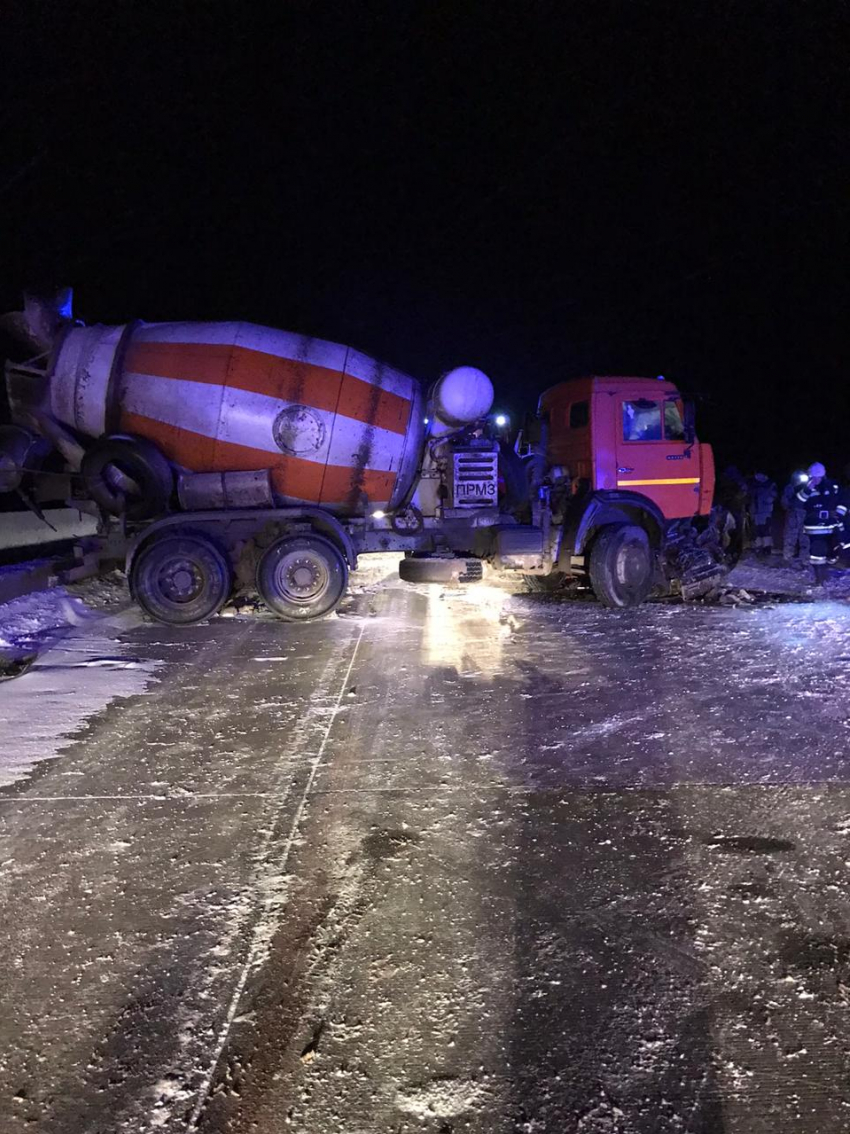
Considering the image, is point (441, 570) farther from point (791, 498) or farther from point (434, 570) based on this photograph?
point (791, 498)

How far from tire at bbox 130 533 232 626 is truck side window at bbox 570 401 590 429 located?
4847 millimetres

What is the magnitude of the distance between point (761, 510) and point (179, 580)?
11.1 m

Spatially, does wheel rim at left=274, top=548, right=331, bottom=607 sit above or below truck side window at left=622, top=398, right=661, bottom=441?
below

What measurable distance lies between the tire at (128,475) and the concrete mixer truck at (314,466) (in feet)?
0.07

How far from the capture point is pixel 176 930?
2725mm

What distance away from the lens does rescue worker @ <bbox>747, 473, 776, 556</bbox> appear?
1348 centimetres

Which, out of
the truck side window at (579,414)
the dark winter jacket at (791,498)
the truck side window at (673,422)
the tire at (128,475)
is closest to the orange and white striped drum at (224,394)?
the tire at (128,475)

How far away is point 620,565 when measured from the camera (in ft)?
29.1

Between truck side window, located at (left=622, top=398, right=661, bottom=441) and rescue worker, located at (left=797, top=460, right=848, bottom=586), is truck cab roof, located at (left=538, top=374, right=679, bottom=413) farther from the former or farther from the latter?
rescue worker, located at (left=797, top=460, right=848, bottom=586)

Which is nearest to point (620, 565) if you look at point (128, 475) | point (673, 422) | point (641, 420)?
point (641, 420)

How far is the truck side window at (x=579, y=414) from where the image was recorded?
29.4 ft

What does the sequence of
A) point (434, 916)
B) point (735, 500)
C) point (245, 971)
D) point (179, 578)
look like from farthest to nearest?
point (735, 500) < point (179, 578) < point (434, 916) < point (245, 971)

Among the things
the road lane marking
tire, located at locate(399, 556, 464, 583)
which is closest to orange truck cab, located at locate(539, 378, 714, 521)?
tire, located at locate(399, 556, 464, 583)

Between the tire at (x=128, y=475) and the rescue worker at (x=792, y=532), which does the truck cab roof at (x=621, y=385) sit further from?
the tire at (x=128, y=475)
